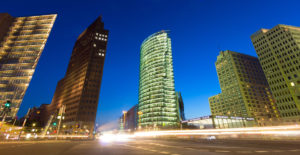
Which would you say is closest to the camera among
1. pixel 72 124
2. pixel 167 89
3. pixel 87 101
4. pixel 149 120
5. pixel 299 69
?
pixel 299 69

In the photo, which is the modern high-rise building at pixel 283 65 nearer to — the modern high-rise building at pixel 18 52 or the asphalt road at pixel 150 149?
the asphalt road at pixel 150 149

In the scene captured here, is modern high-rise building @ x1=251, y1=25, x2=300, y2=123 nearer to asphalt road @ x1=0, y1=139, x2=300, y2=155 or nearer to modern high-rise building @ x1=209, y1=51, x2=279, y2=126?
modern high-rise building @ x1=209, y1=51, x2=279, y2=126

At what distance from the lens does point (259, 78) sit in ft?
487

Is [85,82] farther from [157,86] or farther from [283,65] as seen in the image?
[283,65]

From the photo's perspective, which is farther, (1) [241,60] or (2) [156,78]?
(1) [241,60]

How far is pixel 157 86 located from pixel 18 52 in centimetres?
9787

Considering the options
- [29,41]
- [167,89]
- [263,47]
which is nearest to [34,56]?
[29,41]

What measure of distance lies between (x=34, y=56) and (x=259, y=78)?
19208cm

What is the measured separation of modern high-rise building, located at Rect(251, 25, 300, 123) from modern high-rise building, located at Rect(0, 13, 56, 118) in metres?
160

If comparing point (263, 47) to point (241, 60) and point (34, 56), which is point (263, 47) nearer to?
point (241, 60)

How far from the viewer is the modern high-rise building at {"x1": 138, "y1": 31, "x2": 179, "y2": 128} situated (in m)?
119

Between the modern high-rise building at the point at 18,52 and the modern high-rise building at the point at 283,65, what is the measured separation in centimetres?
15968

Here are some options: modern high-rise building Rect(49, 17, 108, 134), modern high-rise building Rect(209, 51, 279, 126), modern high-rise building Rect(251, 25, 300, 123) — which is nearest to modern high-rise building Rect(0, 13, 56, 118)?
modern high-rise building Rect(49, 17, 108, 134)

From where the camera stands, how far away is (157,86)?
128 metres
